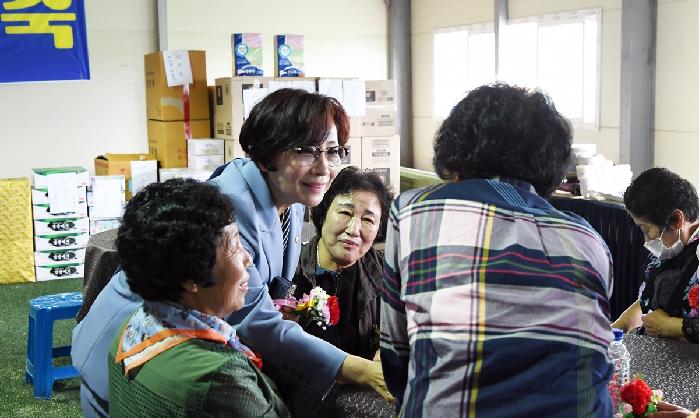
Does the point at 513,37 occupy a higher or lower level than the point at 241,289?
higher

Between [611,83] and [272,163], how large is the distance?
196 inches

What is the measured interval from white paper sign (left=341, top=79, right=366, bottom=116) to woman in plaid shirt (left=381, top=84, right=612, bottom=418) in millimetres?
5614

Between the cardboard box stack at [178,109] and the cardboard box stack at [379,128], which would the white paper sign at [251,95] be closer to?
the cardboard box stack at [178,109]

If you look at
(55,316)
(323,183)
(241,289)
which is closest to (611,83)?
(55,316)

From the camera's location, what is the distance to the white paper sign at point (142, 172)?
7.04m

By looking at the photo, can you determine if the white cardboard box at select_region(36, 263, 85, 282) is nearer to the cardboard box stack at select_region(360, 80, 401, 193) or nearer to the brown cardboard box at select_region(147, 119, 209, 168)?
the brown cardboard box at select_region(147, 119, 209, 168)

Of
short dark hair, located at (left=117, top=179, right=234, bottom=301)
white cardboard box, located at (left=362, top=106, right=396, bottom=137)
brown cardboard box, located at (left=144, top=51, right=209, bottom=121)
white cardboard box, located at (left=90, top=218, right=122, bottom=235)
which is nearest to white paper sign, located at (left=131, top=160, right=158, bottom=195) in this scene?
white cardboard box, located at (left=90, top=218, right=122, bottom=235)

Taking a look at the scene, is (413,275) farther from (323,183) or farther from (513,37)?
(513,37)

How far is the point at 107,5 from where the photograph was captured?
775cm

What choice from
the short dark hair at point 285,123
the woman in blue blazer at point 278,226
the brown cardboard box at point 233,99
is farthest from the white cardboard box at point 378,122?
the short dark hair at point 285,123

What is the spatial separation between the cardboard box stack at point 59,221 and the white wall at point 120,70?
69 cm

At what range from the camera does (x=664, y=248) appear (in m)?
2.98

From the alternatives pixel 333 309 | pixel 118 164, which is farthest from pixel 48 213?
pixel 333 309

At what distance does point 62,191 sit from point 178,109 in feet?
3.78
